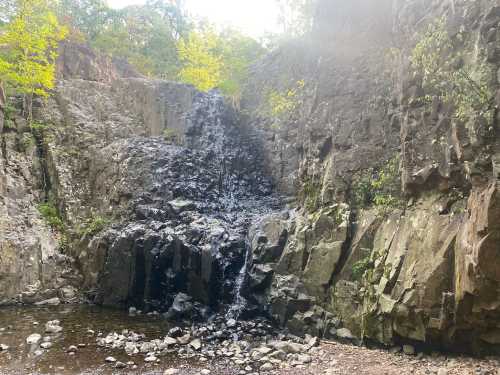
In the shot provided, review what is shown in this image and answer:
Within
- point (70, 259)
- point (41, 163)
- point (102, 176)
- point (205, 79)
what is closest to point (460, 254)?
point (70, 259)

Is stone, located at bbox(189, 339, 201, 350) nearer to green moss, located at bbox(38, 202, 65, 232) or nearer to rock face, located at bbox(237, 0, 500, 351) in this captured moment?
rock face, located at bbox(237, 0, 500, 351)

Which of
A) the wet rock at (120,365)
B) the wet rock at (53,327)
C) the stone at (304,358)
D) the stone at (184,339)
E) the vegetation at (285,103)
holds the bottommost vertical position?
the wet rock at (53,327)

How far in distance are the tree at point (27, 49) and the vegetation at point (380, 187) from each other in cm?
1700

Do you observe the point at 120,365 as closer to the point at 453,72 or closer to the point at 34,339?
the point at 34,339

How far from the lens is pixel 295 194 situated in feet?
→ 55.1

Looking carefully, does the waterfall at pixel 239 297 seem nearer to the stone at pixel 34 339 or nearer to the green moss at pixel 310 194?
the green moss at pixel 310 194

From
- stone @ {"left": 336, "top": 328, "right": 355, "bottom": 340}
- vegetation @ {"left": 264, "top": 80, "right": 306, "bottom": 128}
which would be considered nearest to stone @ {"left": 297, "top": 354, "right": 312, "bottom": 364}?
stone @ {"left": 336, "top": 328, "right": 355, "bottom": 340}

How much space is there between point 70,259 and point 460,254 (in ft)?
45.4

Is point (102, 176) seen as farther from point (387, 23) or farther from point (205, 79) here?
point (387, 23)

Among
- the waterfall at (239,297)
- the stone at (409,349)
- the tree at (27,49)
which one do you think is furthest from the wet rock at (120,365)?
the tree at (27,49)

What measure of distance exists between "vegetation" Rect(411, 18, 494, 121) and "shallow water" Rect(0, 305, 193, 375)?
29.4 ft

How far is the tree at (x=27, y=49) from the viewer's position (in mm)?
18891

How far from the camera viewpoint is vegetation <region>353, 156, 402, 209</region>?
407 inches

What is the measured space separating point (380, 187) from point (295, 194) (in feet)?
20.4
